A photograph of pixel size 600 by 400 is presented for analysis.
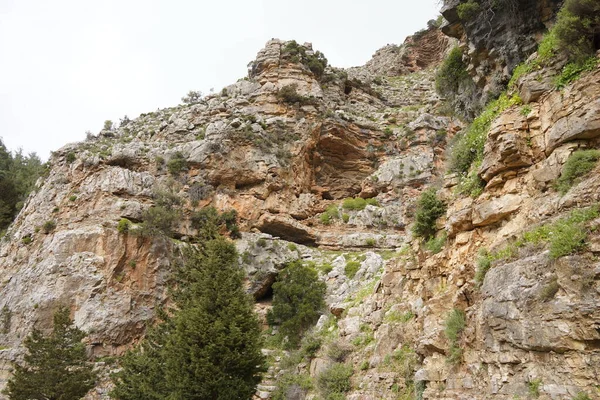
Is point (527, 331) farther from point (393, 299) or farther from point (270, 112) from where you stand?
point (270, 112)

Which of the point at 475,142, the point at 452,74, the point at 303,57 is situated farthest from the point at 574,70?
the point at 303,57

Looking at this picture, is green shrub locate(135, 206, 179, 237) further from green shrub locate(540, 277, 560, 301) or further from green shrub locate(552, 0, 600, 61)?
green shrub locate(540, 277, 560, 301)

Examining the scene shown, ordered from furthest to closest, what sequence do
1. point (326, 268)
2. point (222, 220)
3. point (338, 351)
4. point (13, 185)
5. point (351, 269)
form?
point (13, 185) → point (222, 220) → point (326, 268) → point (351, 269) → point (338, 351)

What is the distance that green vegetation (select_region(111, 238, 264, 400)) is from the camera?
556 inches

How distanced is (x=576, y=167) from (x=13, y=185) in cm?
4676

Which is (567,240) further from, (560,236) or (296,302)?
(296,302)

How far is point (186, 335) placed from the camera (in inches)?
595

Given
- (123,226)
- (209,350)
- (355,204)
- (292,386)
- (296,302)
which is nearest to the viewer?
(209,350)

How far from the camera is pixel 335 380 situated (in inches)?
550

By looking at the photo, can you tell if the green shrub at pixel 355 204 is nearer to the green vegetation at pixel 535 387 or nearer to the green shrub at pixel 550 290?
the green shrub at pixel 550 290

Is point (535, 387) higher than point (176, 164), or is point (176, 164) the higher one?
point (176, 164)

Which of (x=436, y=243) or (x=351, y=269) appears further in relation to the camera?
(x=351, y=269)

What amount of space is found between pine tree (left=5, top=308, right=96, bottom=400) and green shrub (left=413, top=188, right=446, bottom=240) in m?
16.9

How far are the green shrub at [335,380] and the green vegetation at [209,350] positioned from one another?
2525mm
